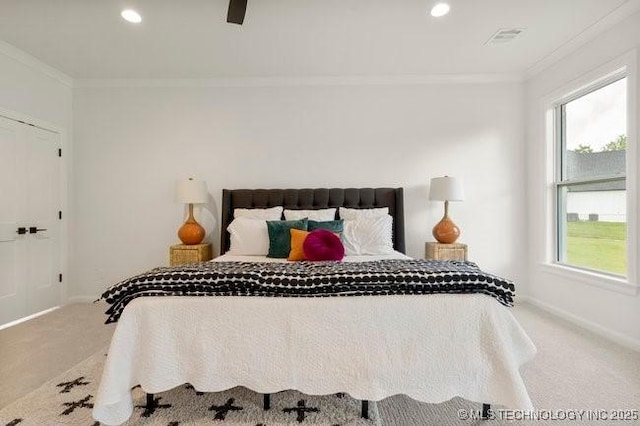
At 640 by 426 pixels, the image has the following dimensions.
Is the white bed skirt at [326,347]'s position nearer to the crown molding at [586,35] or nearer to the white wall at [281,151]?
the white wall at [281,151]

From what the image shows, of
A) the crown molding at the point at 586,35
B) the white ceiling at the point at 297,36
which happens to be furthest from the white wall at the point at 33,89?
the crown molding at the point at 586,35

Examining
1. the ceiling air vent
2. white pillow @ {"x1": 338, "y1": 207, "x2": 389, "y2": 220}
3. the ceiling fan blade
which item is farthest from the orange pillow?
the ceiling air vent

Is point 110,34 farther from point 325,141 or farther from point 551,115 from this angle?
point 551,115

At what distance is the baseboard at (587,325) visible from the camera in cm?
258

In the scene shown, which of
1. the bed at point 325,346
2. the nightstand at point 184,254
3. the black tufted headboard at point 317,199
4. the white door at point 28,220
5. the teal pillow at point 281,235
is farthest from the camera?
the black tufted headboard at point 317,199

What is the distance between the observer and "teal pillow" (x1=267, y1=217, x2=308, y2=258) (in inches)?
121

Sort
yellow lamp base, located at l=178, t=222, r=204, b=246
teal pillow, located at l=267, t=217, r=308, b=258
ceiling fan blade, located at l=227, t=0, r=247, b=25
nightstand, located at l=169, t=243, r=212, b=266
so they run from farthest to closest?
yellow lamp base, located at l=178, t=222, r=204, b=246
nightstand, located at l=169, t=243, r=212, b=266
teal pillow, located at l=267, t=217, r=308, b=258
ceiling fan blade, located at l=227, t=0, r=247, b=25

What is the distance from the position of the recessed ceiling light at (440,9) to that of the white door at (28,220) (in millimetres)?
4093

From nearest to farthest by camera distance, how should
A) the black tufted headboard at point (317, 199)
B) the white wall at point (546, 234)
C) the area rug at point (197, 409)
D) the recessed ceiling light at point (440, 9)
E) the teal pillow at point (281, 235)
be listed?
the area rug at point (197, 409) → the recessed ceiling light at point (440, 9) → the white wall at point (546, 234) → the teal pillow at point (281, 235) → the black tufted headboard at point (317, 199)

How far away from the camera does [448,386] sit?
1.57 metres

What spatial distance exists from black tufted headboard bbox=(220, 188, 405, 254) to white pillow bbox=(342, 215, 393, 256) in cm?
41

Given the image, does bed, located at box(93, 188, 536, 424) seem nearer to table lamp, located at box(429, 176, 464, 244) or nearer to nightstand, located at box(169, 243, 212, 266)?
nightstand, located at box(169, 243, 212, 266)

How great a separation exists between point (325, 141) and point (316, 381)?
2.93 m

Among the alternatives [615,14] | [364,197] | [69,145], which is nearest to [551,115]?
[615,14]
